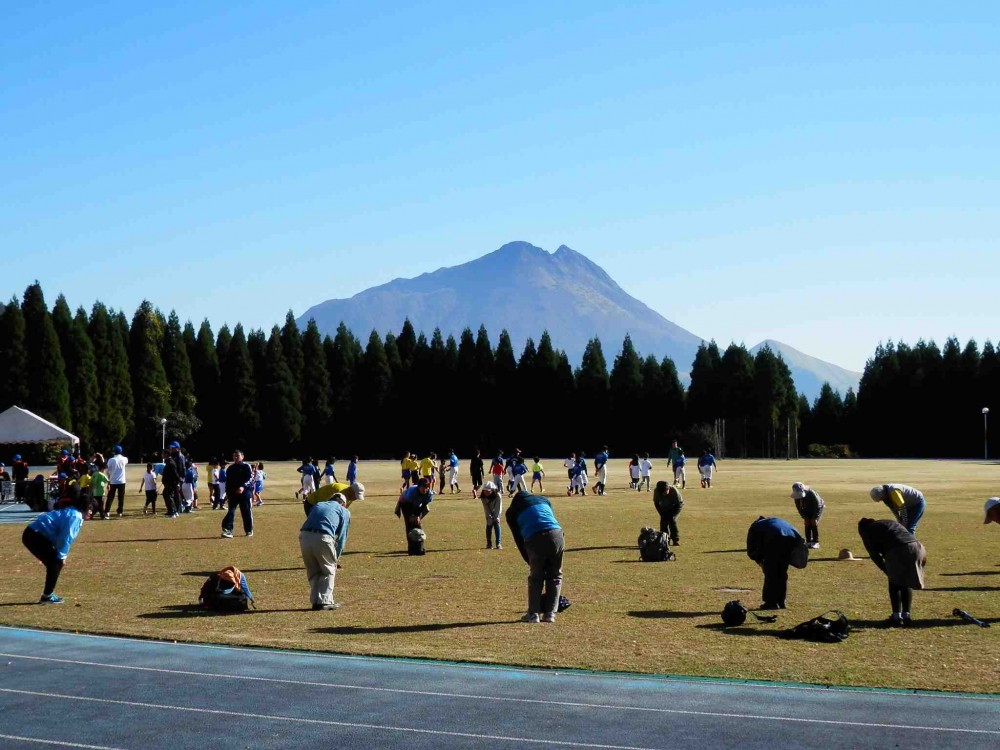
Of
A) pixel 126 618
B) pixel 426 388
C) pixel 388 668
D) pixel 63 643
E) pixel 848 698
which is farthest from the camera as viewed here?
pixel 426 388

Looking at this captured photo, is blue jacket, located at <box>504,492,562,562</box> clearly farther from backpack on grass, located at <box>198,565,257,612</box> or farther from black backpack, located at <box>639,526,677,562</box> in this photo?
black backpack, located at <box>639,526,677,562</box>

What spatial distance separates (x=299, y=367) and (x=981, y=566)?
8323cm

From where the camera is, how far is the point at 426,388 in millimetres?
103188

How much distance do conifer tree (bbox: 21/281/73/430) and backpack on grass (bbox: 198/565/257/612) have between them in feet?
220

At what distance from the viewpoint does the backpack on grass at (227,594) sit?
557 inches

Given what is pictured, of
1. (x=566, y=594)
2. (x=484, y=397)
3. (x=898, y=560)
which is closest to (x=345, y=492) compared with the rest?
(x=566, y=594)

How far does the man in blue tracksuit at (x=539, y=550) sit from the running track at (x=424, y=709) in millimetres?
2472

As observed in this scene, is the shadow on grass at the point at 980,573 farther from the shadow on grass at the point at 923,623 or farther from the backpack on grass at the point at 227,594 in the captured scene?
the backpack on grass at the point at 227,594

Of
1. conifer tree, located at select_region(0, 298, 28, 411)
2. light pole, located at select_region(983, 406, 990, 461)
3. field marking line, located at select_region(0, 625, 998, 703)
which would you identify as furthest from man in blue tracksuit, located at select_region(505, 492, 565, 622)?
light pole, located at select_region(983, 406, 990, 461)

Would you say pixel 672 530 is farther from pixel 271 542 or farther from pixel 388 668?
pixel 388 668

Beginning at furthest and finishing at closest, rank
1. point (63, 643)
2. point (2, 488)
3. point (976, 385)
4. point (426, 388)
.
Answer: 1. point (426, 388)
2. point (976, 385)
3. point (2, 488)
4. point (63, 643)

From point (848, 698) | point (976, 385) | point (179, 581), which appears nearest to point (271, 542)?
point (179, 581)

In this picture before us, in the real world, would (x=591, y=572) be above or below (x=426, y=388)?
below

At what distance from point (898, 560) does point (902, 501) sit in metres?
2.71
